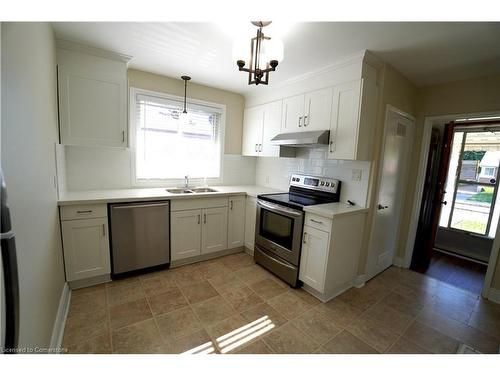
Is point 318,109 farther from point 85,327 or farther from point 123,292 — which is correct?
point 85,327

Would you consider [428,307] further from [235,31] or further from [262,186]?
[235,31]

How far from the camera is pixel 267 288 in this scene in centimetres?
240

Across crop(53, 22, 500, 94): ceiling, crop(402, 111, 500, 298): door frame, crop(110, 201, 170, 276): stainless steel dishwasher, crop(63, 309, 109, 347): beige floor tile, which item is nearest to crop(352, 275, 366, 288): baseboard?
crop(402, 111, 500, 298): door frame

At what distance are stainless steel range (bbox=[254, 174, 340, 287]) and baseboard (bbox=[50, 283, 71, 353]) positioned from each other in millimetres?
1965

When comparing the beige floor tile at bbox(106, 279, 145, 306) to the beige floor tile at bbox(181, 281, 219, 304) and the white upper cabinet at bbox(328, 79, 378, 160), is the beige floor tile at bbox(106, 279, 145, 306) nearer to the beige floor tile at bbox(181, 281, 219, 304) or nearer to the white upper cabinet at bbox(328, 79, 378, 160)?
the beige floor tile at bbox(181, 281, 219, 304)

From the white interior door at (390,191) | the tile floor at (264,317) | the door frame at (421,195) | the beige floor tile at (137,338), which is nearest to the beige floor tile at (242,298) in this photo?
the tile floor at (264,317)

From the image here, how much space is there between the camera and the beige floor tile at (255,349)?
159 cm

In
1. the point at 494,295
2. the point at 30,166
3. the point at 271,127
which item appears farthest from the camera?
the point at 271,127

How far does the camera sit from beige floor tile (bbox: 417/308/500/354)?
5.77ft

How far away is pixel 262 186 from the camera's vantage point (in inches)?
149

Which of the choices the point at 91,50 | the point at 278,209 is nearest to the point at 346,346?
the point at 278,209

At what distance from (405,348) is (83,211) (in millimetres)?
3036
